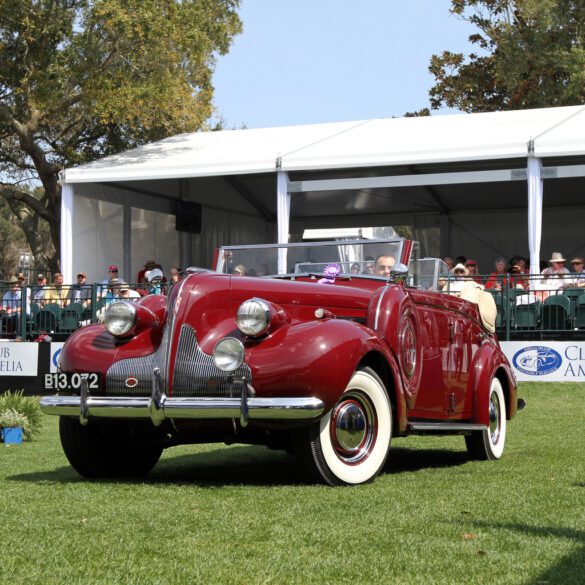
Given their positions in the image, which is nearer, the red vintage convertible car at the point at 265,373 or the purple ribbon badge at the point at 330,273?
the red vintage convertible car at the point at 265,373

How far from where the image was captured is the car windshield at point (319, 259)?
8.41 m

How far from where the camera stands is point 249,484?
694 centimetres

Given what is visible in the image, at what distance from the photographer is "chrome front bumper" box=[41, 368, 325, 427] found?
6352 millimetres

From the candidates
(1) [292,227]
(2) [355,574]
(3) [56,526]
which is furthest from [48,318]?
(2) [355,574]

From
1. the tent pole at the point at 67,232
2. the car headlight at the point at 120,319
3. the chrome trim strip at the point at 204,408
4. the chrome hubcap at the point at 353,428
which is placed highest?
the tent pole at the point at 67,232

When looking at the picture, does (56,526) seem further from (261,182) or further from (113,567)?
(261,182)

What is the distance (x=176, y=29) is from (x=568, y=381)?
43.6 feet

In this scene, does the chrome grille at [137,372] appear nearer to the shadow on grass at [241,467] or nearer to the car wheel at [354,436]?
the shadow on grass at [241,467]

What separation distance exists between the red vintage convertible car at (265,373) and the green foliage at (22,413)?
3.75m

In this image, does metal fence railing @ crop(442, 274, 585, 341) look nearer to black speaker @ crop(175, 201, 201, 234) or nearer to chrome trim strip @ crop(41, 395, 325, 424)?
chrome trim strip @ crop(41, 395, 325, 424)

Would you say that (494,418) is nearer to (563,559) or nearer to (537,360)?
(563,559)

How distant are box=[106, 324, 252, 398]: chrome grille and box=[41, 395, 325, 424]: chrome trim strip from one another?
108 mm

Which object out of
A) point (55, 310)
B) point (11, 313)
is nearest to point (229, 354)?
point (55, 310)

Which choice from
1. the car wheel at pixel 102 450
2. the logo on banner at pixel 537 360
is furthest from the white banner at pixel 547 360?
the car wheel at pixel 102 450
